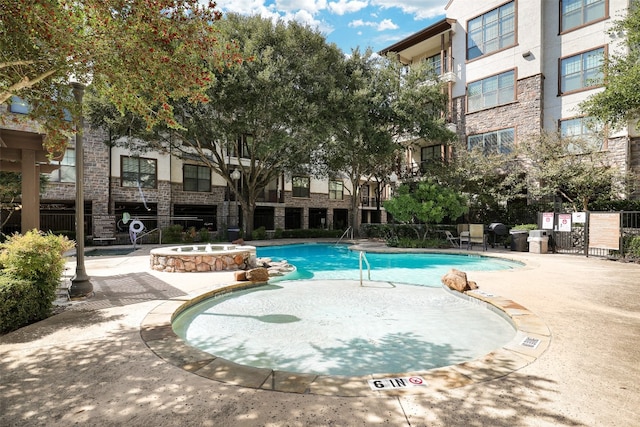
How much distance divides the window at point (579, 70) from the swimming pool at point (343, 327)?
16.4 meters

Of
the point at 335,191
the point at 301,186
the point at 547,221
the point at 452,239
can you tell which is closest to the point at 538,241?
the point at 547,221

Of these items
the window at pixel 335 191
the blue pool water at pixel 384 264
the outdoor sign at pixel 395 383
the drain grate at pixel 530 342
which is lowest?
the blue pool water at pixel 384 264

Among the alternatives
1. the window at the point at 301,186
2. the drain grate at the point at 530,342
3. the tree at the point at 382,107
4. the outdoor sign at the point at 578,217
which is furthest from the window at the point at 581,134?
the window at the point at 301,186

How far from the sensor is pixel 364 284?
8648mm

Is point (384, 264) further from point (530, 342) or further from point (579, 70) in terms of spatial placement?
point (579, 70)

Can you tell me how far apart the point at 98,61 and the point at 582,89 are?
21178 mm

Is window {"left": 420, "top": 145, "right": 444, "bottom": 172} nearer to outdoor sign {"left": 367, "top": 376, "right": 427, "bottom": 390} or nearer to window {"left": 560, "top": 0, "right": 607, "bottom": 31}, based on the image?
window {"left": 560, "top": 0, "right": 607, "bottom": 31}

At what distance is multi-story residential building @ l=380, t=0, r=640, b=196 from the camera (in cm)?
1677

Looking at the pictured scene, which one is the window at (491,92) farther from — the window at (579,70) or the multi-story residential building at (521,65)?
the window at (579,70)

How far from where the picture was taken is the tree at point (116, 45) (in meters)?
4.38

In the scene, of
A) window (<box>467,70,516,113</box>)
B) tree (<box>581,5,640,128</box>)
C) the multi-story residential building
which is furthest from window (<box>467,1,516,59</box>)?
tree (<box>581,5,640,128</box>)

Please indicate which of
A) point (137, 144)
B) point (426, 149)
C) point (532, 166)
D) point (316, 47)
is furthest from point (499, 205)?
point (137, 144)

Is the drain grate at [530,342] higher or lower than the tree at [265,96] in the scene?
lower

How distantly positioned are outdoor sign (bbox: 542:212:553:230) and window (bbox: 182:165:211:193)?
2038 cm
